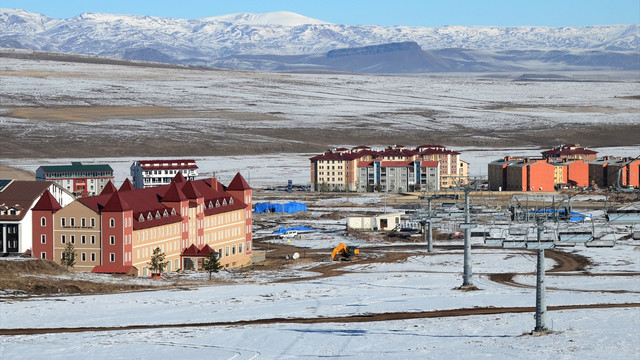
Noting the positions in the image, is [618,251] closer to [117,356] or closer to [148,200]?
[148,200]

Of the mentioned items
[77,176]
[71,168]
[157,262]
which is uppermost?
[71,168]

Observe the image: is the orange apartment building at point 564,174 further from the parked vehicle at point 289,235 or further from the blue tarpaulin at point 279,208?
the parked vehicle at point 289,235

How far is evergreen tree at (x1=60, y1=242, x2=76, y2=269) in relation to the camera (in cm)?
7438

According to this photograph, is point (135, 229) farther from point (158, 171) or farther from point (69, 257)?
point (158, 171)

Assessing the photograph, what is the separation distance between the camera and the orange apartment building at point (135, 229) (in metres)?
74.0

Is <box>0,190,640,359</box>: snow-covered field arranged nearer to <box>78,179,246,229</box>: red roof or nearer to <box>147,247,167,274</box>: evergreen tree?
<box>147,247,167,274</box>: evergreen tree

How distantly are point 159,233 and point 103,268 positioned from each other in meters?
5.30

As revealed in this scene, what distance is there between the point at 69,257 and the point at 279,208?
167ft

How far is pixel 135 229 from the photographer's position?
2945 inches

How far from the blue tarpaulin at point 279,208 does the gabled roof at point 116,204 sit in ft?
163

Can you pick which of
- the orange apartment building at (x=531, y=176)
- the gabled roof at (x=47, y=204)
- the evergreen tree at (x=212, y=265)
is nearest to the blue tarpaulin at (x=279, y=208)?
the orange apartment building at (x=531, y=176)

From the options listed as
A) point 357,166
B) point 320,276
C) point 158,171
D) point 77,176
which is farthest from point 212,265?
point 357,166

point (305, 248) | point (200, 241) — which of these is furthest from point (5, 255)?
point (305, 248)

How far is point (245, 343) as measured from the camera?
1800 inches
